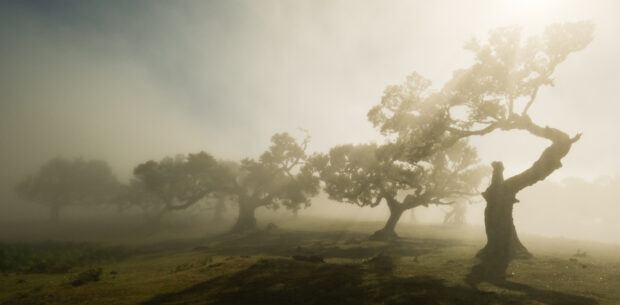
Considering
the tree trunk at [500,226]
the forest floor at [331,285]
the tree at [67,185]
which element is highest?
the tree at [67,185]

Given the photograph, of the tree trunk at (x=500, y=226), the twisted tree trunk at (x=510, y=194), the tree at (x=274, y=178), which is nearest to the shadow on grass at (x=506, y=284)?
the twisted tree trunk at (x=510, y=194)

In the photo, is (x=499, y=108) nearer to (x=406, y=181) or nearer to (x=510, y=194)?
(x=510, y=194)

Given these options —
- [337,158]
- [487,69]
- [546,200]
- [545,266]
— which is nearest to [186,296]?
[545,266]

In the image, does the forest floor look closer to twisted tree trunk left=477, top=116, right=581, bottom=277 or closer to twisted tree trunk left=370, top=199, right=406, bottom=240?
twisted tree trunk left=477, top=116, right=581, bottom=277

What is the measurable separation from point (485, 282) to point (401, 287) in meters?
4.99

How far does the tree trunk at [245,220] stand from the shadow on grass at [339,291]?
129 ft

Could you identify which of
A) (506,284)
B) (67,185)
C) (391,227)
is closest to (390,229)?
(391,227)

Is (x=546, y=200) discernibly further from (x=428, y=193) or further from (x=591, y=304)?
(x=591, y=304)

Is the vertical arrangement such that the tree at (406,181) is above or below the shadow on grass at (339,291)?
above

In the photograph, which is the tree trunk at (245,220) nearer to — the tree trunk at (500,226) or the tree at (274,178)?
the tree at (274,178)

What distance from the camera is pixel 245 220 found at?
54.9 meters

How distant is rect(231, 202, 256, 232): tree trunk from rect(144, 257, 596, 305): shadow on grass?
39.3m

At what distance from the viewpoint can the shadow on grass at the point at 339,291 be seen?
36.3 feet

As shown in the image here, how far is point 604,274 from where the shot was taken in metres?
15.8
